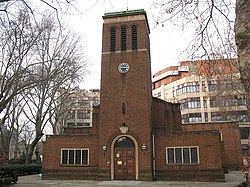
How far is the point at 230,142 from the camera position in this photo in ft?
102

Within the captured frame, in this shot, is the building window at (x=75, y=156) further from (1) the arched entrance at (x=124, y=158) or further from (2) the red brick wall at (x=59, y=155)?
(1) the arched entrance at (x=124, y=158)

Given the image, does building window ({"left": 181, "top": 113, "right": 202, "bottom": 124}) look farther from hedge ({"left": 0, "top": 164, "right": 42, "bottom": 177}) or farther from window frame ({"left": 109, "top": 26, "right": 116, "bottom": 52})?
window frame ({"left": 109, "top": 26, "right": 116, "bottom": 52})

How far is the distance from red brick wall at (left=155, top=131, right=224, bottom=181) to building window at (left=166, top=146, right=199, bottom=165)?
0.22 m

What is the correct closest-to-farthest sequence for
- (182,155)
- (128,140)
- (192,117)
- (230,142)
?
1. (182,155)
2. (128,140)
3. (230,142)
4. (192,117)

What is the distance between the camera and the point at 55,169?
2100 cm

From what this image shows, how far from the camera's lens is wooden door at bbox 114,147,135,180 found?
19609 millimetres

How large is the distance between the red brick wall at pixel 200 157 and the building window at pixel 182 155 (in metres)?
0.22

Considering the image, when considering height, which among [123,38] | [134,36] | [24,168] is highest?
[134,36]

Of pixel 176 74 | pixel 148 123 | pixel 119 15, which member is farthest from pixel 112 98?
pixel 176 74

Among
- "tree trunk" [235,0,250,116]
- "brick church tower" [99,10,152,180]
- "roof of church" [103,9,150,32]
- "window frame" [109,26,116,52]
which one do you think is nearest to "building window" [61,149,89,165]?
"brick church tower" [99,10,152,180]

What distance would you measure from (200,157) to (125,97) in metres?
6.64

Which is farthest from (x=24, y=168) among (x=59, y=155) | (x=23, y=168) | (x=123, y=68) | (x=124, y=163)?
(x=123, y=68)

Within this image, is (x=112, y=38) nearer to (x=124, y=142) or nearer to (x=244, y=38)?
(x=124, y=142)

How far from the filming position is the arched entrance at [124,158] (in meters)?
19.6
